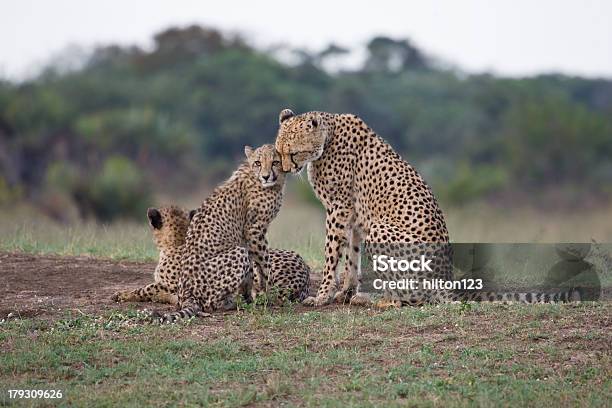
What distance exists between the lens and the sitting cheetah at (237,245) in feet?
21.3

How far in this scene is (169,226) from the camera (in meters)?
7.16

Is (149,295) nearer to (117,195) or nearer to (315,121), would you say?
(315,121)

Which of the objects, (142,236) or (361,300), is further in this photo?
(142,236)

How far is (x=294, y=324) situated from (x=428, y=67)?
2943 cm

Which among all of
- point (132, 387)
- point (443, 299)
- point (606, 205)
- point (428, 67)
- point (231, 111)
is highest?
point (428, 67)

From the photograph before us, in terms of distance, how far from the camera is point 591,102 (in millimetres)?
31141

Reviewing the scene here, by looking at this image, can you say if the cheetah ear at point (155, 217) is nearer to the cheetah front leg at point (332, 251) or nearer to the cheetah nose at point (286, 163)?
the cheetah nose at point (286, 163)

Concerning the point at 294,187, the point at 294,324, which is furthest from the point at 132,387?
the point at 294,187

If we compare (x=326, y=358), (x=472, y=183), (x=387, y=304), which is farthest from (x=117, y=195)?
(x=326, y=358)

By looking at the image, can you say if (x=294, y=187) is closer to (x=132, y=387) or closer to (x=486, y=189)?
(x=486, y=189)

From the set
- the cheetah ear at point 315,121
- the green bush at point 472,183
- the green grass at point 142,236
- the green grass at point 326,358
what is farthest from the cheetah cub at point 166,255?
the green bush at point 472,183

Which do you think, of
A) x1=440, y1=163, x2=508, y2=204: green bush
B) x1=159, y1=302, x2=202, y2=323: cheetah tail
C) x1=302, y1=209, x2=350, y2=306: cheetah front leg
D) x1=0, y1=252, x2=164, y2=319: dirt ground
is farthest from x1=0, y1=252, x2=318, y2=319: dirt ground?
x1=440, y1=163, x2=508, y2=204: green bush

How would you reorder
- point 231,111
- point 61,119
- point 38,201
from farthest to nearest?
point 231,111 → point 61,119 → point 38,201

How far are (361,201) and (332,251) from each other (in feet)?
1.23
